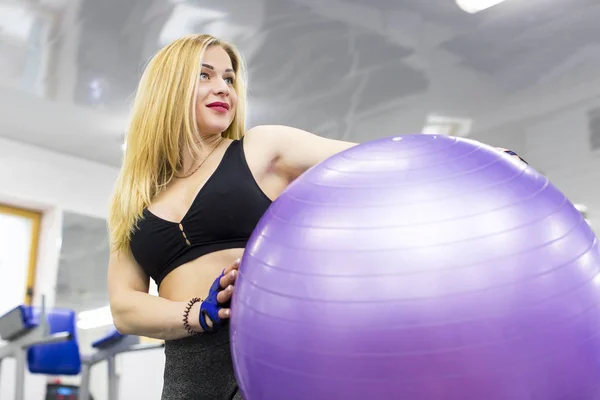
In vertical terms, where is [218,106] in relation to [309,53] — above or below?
below

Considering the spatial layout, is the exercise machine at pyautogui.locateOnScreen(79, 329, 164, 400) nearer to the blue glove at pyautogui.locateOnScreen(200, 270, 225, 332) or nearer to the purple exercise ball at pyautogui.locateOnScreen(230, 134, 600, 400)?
the blue glove at pyautogui.locateOnScreen(200, 270, 225, 332)

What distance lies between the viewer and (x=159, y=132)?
1245mm

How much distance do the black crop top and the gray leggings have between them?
145 mm

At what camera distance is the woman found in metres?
1.09

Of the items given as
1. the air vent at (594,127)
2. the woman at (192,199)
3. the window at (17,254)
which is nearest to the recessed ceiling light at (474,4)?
the air vent at (594,127)

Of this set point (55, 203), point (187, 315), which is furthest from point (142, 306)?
point (55, 203)

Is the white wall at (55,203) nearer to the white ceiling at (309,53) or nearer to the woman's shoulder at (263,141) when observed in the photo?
the white ceiling at (309,53)

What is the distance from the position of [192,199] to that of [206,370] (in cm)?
30

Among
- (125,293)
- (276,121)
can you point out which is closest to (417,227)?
(125,293)

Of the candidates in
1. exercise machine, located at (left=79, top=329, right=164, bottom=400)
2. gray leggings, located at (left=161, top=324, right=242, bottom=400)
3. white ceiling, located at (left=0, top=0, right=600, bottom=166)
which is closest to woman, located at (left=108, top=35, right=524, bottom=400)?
gray leggings, located at (left=161, top=324, right=242, bottom=400)

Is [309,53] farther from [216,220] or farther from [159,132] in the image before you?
[216,220]

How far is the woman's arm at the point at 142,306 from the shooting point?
104 cm

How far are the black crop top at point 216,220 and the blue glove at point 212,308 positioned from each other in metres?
0.13

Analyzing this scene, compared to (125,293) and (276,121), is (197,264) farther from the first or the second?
(276,121)
